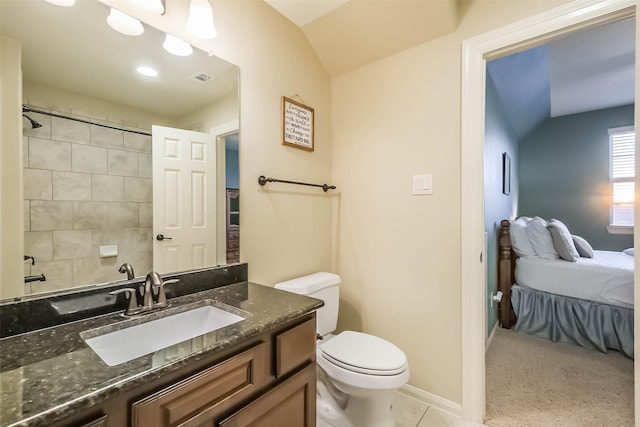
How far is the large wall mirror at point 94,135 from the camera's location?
0.89 metres

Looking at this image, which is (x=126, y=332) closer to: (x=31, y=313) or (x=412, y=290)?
(x=31, y=313)

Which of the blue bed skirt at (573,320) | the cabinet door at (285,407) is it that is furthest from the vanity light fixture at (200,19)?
the blue bed skirt at (573,320)

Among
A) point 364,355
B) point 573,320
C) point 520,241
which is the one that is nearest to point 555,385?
point 573,320

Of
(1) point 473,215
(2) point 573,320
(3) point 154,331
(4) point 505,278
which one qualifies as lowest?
(2) point 573,320

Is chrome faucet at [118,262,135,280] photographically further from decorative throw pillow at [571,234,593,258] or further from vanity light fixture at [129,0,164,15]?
decorative throw pillow at [571,234,593,258]

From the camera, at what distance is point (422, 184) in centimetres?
167

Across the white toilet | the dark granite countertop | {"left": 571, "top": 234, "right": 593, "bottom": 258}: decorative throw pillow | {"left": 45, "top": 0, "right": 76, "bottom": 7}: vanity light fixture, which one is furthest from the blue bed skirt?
{"left": 45, "top": 0, "right": 76, "bottom": 7}: vanity light fixture

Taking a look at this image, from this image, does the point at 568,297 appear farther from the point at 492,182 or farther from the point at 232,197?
the point at 232,197

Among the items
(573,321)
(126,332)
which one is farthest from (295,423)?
(573,321)

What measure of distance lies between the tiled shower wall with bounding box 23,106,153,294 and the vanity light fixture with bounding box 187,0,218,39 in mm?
495

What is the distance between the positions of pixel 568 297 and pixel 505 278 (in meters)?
0.47

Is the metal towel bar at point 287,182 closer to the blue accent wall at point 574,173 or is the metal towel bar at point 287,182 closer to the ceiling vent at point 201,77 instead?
the ceiling vent at point 201,77

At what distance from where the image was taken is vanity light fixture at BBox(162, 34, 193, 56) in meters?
1.19

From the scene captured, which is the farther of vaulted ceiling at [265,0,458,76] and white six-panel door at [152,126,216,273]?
vaulted ceiling at [265,0,458,76]
